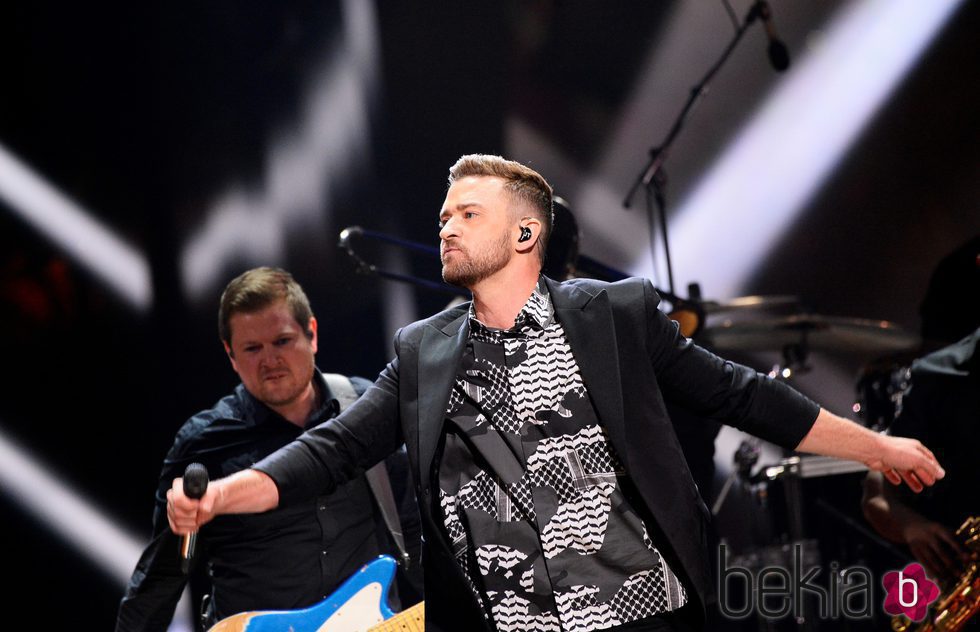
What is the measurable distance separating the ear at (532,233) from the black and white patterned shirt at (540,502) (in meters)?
0.29

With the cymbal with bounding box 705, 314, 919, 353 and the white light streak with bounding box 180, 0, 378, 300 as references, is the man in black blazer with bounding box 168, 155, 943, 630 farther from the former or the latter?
the white light streak with bounding box 180, 0, 378, 300

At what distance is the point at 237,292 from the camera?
12.9 ft

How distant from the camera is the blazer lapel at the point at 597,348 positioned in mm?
2424

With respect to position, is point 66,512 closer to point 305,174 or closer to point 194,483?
point 305,174

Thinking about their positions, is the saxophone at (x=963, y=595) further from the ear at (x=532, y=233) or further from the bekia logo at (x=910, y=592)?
the ear at (x=532, y=233)

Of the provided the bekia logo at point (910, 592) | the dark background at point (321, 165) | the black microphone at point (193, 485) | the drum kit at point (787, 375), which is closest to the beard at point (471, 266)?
the black microphone at point (193, 485)

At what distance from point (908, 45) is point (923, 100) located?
0.37 metres

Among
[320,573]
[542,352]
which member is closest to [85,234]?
[320,573]

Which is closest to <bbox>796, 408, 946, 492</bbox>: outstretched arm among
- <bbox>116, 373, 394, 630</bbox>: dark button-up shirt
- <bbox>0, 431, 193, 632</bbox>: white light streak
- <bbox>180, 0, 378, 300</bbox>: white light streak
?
<bbox>116, 373, 394, 630</bbox>: dark button-up shirt

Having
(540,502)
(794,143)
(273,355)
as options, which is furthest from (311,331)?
(794,143)

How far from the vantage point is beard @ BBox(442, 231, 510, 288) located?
270 cm

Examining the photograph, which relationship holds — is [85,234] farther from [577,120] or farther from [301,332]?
[577,120]

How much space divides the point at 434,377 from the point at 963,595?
7.34 ft

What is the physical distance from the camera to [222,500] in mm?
2258
